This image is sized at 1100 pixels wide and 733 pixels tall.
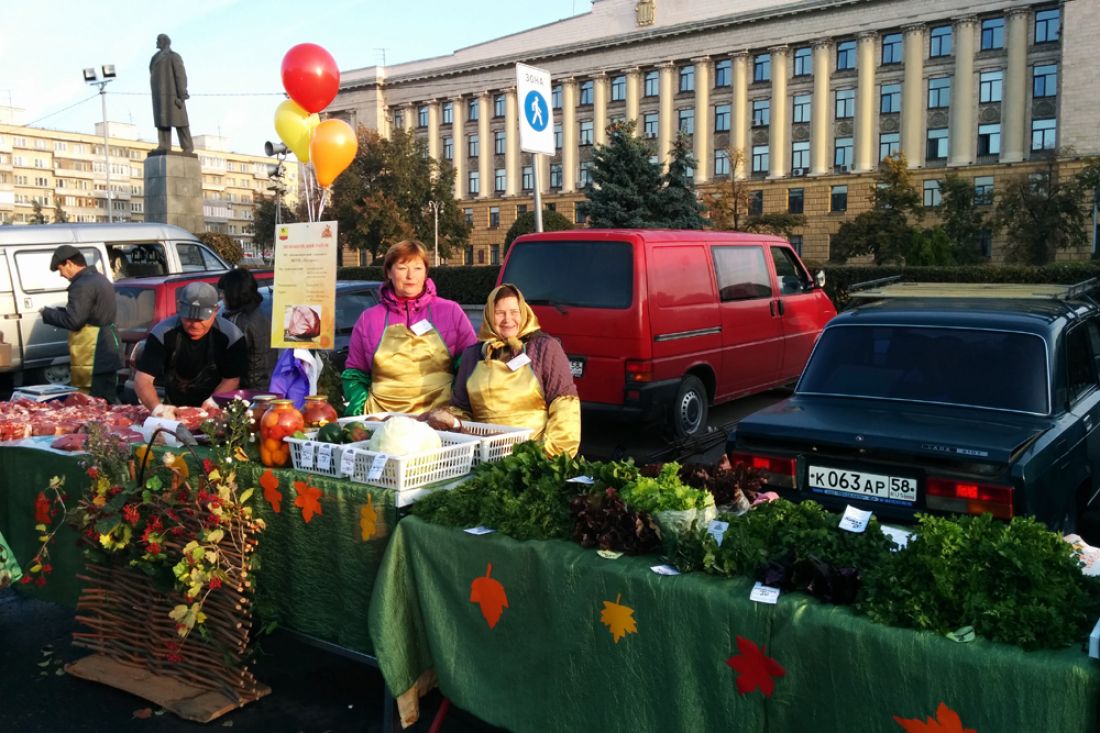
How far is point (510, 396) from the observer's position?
4.71m

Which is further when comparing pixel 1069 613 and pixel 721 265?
pixel 721 265

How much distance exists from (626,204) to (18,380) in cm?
2576

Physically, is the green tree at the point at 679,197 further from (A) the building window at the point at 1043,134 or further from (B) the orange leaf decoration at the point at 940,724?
(B) the orange leaf decoration at the point at 940,724

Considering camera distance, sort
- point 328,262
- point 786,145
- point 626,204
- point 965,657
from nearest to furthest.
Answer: point 965,657, point 328,262, point 626,204, point 786,145

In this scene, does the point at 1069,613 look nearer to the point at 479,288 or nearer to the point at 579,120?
the point at 479,288

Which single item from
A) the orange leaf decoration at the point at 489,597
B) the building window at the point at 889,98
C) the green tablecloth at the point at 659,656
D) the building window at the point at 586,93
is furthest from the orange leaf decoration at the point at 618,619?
the building window at the point at 586,93

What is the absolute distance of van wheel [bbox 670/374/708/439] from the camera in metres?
9.07

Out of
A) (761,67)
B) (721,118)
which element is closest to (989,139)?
(761,67)

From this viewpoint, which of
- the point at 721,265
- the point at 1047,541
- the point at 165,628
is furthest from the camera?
the point at 721,265

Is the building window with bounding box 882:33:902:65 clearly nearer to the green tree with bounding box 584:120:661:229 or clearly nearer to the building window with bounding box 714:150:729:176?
the building window with bounding box 714:150:729:176

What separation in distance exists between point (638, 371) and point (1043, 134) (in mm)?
57901

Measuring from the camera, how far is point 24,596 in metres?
5.83

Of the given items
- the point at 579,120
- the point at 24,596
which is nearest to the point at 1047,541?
the point at 24,596

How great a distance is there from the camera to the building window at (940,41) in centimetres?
5984
